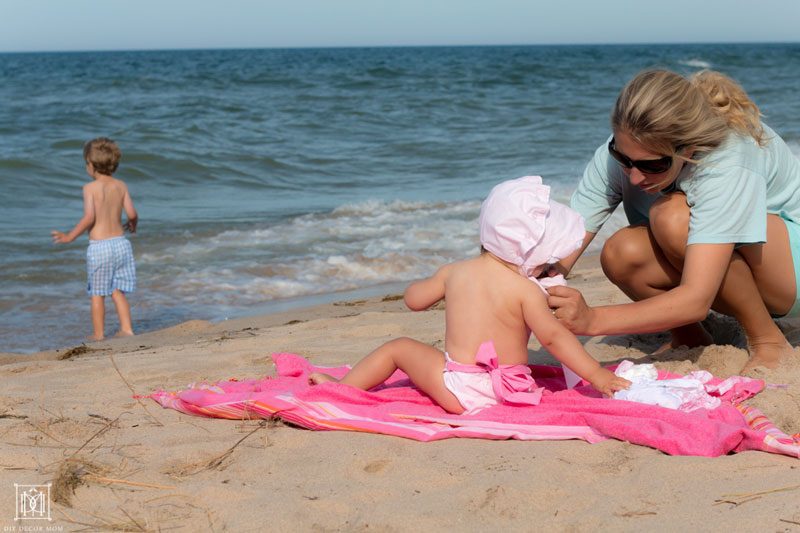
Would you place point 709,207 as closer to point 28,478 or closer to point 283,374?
point 283,374

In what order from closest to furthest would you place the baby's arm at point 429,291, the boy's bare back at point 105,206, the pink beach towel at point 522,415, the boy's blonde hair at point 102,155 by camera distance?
1. the pink beach towel at point 522,415
2. the baby's arm at point 429,291
3. the boy's bare back at point 105,206
4. the boy's blonde hair at point 102,155

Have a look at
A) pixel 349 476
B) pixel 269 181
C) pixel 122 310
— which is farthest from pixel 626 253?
pixel 269 181

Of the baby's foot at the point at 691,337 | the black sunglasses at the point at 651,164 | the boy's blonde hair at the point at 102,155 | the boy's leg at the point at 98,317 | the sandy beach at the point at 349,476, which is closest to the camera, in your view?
the sandy beach at the point at 349,476

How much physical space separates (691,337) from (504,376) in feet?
4.04

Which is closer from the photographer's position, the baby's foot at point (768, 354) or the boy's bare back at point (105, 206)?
the baby's foot at point (768, 354)

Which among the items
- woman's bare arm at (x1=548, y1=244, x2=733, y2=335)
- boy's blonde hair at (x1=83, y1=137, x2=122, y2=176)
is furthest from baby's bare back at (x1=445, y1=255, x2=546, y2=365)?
boy's blonde hair at (x1=83, y1=137, x2=122, y2=176)

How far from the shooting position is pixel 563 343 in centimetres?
300

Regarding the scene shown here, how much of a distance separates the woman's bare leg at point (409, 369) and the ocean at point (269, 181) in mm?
2503

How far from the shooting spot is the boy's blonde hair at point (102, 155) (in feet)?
21.5

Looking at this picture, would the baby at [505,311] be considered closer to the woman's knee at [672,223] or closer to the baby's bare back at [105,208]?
the woman's knee at [672,223]

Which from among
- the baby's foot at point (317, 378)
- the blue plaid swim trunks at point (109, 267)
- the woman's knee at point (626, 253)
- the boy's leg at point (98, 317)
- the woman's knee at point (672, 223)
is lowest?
the boy's leg at point (98, 317)

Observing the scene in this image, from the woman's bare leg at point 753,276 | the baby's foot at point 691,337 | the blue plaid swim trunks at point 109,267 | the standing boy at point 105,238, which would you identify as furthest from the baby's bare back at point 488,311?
the blue plaid swim trunks at point 109,267

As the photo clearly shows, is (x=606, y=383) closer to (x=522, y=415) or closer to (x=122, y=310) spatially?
(x=522, y=415)

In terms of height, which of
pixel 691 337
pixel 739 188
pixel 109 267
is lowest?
pixel 109 267
